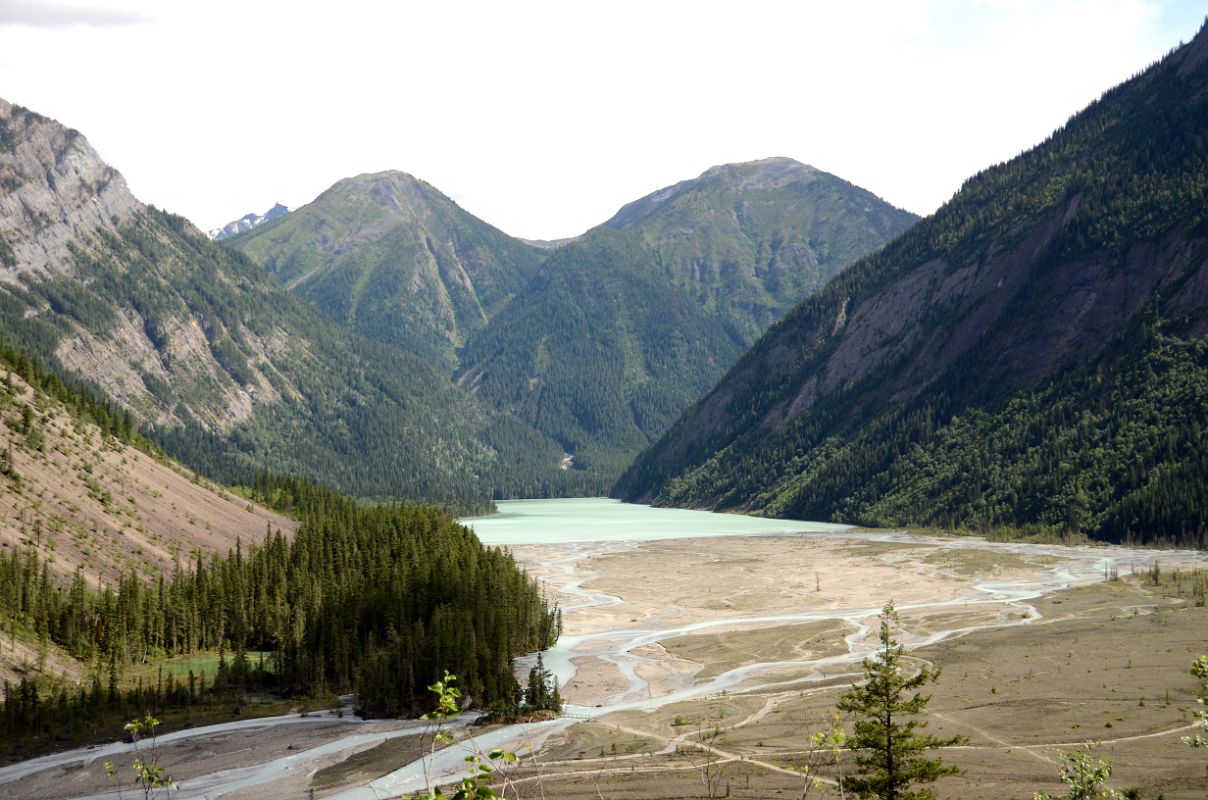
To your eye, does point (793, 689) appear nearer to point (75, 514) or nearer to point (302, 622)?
point (302, 622)

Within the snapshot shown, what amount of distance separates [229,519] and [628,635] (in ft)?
191

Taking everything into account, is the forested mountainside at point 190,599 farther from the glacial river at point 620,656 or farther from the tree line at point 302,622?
the glacial river at point 620,656

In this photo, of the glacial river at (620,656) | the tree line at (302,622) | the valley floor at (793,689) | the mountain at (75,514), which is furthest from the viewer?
the mountain at (75,514)

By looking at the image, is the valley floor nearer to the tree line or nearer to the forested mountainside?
the tree line

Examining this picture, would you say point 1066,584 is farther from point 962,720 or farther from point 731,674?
point 962,720

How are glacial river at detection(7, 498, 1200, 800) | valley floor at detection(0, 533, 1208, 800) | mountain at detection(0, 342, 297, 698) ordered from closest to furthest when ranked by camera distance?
valley floor at detection(0, 533, 1208, 800) < glacial river at detection(7, 498, 1200, 800) < mountain at detection(0, 342, 297, 698)

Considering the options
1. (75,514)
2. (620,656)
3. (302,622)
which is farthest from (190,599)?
(620,656)

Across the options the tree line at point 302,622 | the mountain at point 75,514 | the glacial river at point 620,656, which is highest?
the mountain at point 75,514

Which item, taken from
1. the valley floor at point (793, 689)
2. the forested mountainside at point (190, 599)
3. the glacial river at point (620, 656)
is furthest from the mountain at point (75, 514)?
the valley floor at point (793, 689)

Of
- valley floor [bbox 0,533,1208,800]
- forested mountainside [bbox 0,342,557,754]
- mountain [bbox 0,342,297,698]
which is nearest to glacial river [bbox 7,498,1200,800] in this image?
valley floor [bbox 0,533,1208,800]

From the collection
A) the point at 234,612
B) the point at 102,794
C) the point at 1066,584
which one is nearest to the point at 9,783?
the point at 102,794

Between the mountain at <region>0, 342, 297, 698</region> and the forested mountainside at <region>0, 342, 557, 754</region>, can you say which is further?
the mountain at <region>0, 342, 297, 698</region>

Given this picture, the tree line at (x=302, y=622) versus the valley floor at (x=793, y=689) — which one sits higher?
the tree line at (x=302, y=622)

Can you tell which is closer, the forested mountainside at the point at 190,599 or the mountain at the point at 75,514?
the forested mountainside at the point at 190,599
